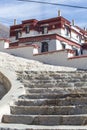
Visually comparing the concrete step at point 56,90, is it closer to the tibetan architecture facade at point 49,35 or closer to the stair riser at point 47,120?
the stair riser at point 47,120

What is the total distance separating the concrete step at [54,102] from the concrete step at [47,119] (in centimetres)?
71

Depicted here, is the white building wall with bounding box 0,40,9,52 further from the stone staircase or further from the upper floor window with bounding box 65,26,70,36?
the upper floor window with bounding box 65,26,70,36

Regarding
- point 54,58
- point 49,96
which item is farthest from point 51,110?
point 54,58

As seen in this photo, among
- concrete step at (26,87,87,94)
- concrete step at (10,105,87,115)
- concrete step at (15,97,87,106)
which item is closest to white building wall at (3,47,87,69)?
concrete step at (26,87,87,94)

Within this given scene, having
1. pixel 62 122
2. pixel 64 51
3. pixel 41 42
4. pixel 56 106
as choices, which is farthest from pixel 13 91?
pixel 41 42

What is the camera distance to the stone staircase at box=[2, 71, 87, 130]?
5.18 m

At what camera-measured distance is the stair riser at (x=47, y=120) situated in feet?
16.5

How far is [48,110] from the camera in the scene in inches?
220

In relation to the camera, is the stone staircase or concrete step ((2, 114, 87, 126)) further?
the stone staircase

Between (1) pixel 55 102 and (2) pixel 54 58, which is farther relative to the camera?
(2) pixel 54 58

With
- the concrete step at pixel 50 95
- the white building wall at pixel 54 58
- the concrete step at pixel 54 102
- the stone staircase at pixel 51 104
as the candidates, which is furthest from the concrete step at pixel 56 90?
the white building wall at pixel 54 58

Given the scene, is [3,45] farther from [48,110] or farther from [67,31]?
[67,31]

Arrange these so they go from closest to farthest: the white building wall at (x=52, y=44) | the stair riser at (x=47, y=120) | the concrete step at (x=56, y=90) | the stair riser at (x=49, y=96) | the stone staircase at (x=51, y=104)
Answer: the stair riser at (x=47, y=120) < the stone staircase at (x=51, y=104) < the stair riser at (x=49, y=96) < the concrete step at (x=56, y=90) < the white building wall at (x=52, y=44)

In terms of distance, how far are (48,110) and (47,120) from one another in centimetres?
41
